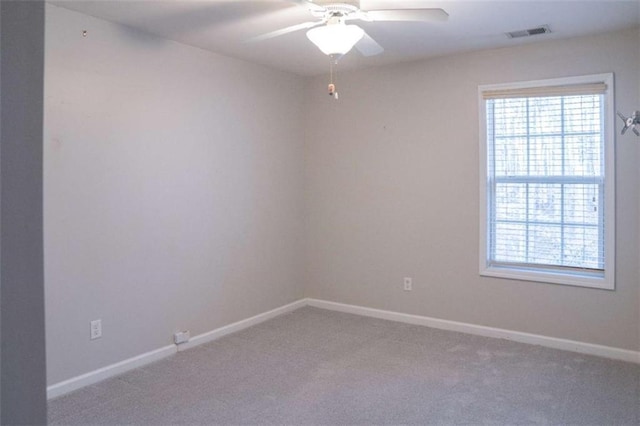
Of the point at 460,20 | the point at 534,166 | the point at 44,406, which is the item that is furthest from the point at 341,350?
the point at 44,406

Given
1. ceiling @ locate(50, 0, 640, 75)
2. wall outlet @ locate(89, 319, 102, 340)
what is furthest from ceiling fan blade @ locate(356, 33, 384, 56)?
wall outlet @ locate(89, 319, 102, 340)

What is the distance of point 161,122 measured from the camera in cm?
353

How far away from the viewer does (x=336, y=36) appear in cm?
252

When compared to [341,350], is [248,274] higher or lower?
higher

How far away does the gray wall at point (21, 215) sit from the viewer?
740mm

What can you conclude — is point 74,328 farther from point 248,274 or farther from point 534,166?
point 534,166

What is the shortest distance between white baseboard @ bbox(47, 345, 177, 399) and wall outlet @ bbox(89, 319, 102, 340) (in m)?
0.22

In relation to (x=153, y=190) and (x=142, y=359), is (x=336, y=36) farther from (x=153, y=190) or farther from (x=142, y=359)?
(x=142, y=359)

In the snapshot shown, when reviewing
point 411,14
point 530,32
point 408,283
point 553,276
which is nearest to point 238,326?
point 408,283

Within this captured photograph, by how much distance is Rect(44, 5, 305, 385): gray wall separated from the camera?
9.71 ft

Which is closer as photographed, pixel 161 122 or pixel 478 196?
pixel 161 122

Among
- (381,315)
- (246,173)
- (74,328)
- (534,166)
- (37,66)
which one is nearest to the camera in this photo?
(37,66)

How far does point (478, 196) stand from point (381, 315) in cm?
139

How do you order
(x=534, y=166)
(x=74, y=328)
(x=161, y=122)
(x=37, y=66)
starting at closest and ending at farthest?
(x=37, y=66) → (x=74, y=328) → (x=161, y=122) → (x=534, y=166)
